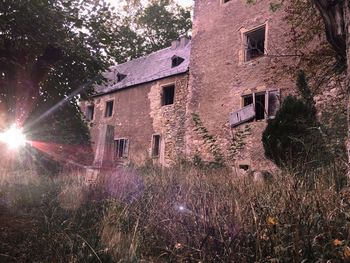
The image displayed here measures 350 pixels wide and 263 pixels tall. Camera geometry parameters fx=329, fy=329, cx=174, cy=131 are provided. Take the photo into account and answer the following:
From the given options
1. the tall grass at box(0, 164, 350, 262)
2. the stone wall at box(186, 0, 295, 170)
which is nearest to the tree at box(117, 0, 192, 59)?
the stone wall at box(186, 0, 295, 170)

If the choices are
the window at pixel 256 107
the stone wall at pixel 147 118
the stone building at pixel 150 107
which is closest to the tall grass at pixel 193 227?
the window at pixel 256 107

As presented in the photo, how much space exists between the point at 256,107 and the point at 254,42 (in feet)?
9.94

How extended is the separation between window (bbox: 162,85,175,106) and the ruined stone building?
52mm

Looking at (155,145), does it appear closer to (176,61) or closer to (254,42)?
(176,61)

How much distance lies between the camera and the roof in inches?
671

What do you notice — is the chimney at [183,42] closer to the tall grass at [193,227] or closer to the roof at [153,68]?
the roof at [153,68]

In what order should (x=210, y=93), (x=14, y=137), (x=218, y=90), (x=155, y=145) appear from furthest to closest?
(x=155, y=145), (x=210, y=93), (x=218, y=90), (x=14, y=137)

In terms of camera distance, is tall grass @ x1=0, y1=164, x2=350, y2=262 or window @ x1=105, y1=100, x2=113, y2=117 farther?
window @ x1=105, y1=100, x2=113, y2=117

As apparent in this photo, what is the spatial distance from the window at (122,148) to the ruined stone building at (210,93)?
0.06 metres

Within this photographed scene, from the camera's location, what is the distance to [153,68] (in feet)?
63.0

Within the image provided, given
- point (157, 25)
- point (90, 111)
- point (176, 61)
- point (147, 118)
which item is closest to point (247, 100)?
point (176, 61)

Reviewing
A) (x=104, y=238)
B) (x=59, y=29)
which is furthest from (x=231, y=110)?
→ (x=104, y=238)

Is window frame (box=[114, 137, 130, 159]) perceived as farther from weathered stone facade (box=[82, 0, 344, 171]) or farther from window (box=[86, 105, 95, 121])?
window (box=[86, 105, 95, 121])

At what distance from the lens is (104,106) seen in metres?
20.6
